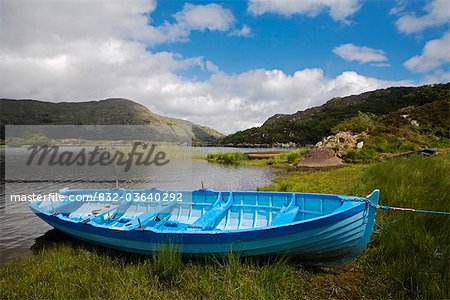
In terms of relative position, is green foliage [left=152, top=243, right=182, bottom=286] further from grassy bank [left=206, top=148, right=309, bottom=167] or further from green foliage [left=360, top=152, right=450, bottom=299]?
grassy bank [left=206, top=148, right=309, bottom=167]

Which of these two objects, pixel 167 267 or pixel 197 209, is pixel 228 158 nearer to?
pixel 197 209

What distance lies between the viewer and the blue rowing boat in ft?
19.8

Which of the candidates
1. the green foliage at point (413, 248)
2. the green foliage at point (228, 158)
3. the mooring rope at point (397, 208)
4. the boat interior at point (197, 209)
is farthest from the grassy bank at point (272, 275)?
the green foliage at point (228, 158)

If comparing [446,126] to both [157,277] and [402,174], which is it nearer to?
[402,174]

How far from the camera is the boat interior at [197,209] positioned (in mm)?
7953

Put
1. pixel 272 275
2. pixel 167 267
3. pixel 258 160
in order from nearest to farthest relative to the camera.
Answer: pixel 272 275
pixel 167 267
pixel 258 160

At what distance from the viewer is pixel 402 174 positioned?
35.3ft

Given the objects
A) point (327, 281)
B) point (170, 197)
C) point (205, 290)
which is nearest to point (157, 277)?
point (205, 290)

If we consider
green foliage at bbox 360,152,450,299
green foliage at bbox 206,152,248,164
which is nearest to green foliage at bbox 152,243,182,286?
green foliage at bbox 360,152,450,299

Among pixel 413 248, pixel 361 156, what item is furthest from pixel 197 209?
pixel 361 156

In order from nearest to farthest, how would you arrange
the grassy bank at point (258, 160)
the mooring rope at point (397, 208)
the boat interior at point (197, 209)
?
1. the mooring rope at point (397, 208)
2. the boat interior at point (197, 209)
3. the grassy bank at point (258, 160)

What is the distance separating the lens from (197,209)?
10.0 meters

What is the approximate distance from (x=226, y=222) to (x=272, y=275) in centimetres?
359

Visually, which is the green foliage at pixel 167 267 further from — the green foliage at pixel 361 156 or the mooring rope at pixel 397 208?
the green foliage at pixel 361 156
